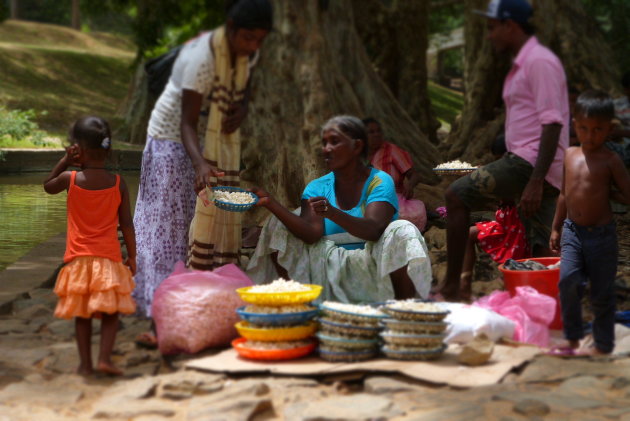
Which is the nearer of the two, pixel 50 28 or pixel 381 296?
pixel 381 296

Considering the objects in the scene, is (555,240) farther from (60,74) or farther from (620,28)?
(60,74)

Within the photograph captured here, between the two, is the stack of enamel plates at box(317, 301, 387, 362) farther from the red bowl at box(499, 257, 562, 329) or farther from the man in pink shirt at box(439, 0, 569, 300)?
the man in pink shirt at box(439, 0, 569, 300)

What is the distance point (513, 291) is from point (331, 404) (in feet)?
5.65

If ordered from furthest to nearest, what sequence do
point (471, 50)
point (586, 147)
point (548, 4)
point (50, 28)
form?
point (50, 28)
point (471, 50)
point (548, 4)
point (586, 147)

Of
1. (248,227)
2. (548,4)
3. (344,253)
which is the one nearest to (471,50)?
(548,4)

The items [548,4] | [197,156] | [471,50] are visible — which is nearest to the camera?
[197,156]

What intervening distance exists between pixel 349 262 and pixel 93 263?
150cm

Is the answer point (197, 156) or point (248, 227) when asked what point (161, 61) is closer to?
point (197, 156)

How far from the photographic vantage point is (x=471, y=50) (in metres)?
15.2

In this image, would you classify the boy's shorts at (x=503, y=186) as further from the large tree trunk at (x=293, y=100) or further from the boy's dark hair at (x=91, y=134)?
the large tree trunk at (x=293, y=100)

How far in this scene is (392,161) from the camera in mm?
7031

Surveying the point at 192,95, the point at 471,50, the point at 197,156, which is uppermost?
the point at 471,50

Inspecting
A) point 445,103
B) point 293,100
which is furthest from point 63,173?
point 445,103

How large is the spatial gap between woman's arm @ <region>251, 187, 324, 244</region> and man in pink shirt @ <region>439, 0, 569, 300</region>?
2.49ft
